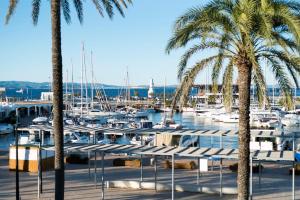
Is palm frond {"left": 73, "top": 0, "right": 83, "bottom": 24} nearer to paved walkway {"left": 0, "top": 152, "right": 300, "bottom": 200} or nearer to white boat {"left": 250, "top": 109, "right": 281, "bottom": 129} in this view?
paved walkway {"left": 0, "top": 152, "right": 300, "bottom": 200}

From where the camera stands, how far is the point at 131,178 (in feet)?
84.5

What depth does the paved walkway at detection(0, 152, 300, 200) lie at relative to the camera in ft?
68.7

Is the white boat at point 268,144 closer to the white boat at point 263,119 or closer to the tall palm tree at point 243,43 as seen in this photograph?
the tall palm tree at point 243,43

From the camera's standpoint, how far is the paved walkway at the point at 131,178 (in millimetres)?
20938

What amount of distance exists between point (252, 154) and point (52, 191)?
993 centimetres

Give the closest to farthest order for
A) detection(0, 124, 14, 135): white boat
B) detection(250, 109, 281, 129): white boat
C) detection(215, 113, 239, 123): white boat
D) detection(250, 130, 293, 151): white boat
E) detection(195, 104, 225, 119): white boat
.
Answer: detection(250, 130, 293, 151): white boat
detection(0, 124, 14, 135): white boat
detection(250, 109, 281, 129): white boat
detection(215, 113, 239, 123): white boat
detection(195, 104, 225, 119): white boat

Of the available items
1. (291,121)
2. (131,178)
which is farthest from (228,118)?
(131,178)

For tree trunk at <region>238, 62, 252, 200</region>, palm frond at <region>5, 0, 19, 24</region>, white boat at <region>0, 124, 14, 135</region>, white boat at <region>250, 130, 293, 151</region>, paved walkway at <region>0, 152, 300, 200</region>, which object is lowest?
white boat at <region>0, 124, 14, 135</region>

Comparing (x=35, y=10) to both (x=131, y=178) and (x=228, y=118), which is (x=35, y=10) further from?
(x=228, y=118)

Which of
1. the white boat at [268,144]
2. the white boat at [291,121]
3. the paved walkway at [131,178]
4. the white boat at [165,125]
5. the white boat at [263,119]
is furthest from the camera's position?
the white boat at [291,121]

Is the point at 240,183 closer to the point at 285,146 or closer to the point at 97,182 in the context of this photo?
the point at 97,182

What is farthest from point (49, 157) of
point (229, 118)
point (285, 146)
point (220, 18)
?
point (229, 118)

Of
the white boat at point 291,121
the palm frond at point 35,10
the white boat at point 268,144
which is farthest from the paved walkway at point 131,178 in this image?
Result: the white boat at point 291,121

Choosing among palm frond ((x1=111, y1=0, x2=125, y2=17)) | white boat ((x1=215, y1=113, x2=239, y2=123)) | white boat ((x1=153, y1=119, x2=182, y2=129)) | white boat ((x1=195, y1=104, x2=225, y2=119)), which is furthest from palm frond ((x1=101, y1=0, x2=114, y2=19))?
white boat ((x1=195, y1=104, x2=225, y2=119))
